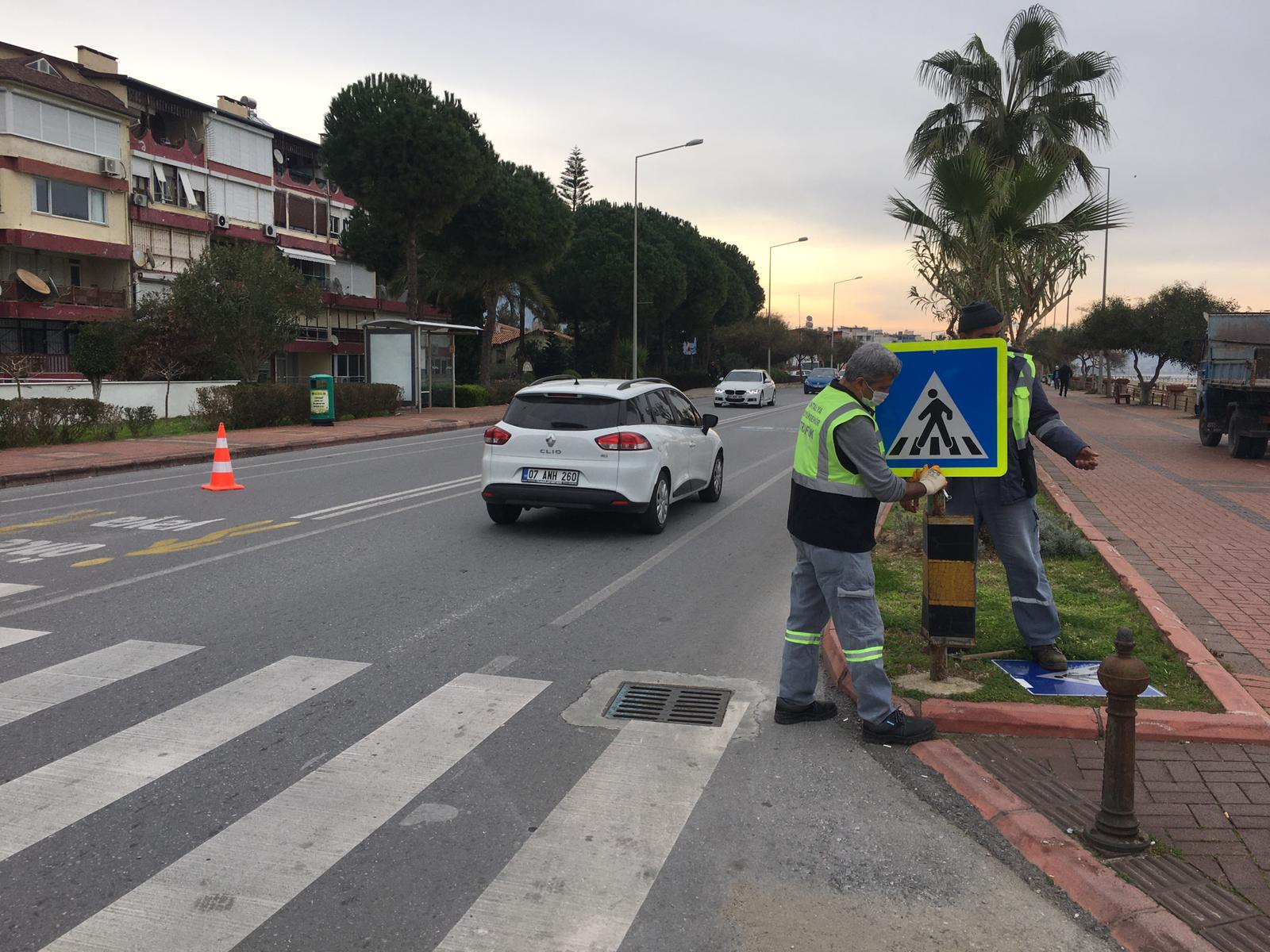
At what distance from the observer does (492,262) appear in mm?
42156

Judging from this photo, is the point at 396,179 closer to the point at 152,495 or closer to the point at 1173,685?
the point at 152,495

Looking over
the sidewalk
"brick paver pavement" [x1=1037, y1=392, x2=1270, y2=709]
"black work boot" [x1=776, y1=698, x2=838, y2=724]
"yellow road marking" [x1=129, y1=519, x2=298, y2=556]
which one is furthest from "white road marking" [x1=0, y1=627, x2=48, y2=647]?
the sidewalk

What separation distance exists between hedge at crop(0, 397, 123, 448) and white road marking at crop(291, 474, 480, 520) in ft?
28.8

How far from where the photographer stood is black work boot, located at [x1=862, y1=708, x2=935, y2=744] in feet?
15.3

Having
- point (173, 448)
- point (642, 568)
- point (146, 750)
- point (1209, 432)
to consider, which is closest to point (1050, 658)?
point (642, 568)

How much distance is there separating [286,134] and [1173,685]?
2113 inches

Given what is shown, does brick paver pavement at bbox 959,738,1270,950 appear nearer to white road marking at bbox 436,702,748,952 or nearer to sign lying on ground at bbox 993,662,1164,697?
sign lying on ground at bbox 993,662,1164,697

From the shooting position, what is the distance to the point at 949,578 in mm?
5262

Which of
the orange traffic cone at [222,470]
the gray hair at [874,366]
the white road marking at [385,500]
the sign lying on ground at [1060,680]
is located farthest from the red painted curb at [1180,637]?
the orange traffic cone at [222,470]

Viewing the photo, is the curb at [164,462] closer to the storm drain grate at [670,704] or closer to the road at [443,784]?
the road at [443,784]

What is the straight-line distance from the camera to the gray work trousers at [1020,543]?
18.6 ft

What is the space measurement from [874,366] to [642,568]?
4284 millimetres

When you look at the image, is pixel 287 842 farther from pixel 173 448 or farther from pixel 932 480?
pixel 173 448

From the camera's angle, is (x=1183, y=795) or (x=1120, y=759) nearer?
(x=1120, y=759)
